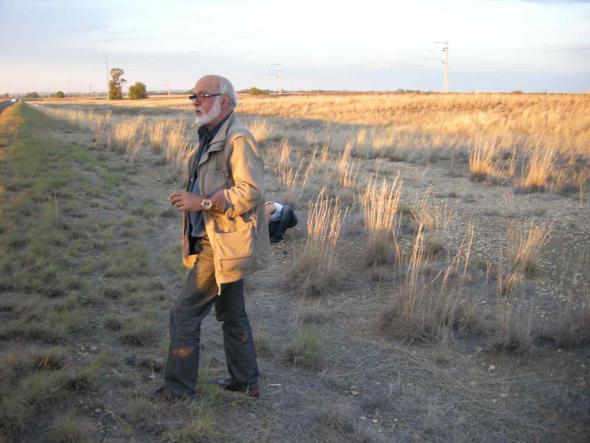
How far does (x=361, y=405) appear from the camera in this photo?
139 inches

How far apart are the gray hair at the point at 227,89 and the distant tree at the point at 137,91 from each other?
306 ft

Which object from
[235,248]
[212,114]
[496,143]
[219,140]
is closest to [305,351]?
[235,248]

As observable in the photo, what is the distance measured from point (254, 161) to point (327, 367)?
1756 millimetres

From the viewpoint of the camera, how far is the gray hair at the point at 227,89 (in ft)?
9.91

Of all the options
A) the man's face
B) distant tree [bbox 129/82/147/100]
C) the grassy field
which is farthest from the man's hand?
distant tree [bbox 129/82/147/100]

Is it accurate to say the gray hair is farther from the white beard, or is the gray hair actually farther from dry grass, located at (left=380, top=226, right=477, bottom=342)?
dry grass, located at (left=380, top=226, right=477, bottom=342)

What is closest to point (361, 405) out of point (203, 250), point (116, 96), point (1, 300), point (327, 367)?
Answer: point (327, 367)

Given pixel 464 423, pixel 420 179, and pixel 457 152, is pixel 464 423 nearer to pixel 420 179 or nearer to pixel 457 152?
pixel 420 179

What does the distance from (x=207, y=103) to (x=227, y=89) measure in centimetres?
14

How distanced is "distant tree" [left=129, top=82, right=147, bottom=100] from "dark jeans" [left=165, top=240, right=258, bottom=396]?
9319 cm

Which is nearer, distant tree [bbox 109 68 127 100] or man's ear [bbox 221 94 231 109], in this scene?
man's ear [bbox 221 94 231 109]

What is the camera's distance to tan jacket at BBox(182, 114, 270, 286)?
2.93 m

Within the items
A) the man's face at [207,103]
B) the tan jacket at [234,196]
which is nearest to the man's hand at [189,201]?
the tan jacket at [234,196]

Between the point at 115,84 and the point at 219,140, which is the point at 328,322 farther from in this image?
the point at 115,84
